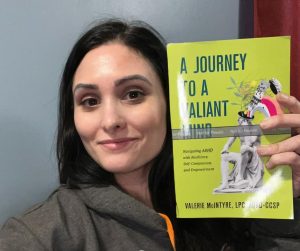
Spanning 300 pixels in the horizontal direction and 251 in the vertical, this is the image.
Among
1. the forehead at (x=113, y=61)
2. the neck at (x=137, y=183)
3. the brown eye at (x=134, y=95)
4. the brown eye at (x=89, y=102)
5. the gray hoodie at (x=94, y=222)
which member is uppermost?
the forehead at (x=113, y=61)

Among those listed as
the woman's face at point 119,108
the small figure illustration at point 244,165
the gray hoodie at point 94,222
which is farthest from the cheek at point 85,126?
the small figure illustration at point 244,165

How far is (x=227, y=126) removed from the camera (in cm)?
72

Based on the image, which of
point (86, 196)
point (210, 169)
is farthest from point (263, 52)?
point (86, 196)

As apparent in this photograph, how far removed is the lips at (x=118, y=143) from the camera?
0.76 metres

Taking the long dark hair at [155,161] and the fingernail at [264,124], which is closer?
the fingernail at [264,124]

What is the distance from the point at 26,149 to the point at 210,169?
1.69 ft

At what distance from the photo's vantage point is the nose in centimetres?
74

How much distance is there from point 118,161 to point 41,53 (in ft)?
1.28

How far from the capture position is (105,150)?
77cm

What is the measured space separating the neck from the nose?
0.48 feet

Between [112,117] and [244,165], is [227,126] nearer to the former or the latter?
[244,165]

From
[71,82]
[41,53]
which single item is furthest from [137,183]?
[41,53]

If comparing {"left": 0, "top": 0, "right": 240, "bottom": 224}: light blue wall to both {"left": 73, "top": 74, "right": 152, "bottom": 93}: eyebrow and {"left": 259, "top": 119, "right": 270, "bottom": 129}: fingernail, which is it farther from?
{"left": 259, "top": 119, "right": 270, "bottom": 129}: fingernail

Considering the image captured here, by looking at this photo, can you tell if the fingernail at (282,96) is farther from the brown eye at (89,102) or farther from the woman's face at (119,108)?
the brown eye at (89,102)
